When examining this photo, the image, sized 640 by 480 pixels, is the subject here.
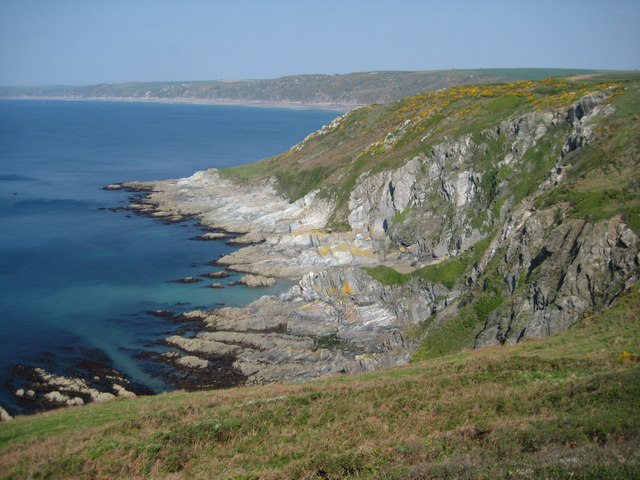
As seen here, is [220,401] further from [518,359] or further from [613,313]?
[613,313]

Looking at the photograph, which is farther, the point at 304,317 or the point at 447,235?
the point at 447,235

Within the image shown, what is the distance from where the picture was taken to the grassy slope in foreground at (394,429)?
1207cm

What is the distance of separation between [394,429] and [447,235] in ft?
136

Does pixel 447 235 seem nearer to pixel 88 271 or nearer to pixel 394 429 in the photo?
pixel 88 271

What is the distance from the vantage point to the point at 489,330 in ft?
107

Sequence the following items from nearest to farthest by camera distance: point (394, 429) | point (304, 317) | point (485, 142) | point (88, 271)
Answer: point (394, 429)
point (304, 317)
point (485, 142)
point (88, 271)

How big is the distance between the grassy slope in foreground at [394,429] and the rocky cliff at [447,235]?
10.3 metres

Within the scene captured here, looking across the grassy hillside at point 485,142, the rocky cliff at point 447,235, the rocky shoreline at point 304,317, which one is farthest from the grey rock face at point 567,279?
the rocky shoreline at point 304,317

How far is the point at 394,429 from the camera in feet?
50.4

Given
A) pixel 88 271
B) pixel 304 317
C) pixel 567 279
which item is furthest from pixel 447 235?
pixel 88 271

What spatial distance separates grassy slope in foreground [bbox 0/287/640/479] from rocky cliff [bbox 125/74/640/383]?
33.7 feet

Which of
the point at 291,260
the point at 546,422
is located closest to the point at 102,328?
the point at 291,260

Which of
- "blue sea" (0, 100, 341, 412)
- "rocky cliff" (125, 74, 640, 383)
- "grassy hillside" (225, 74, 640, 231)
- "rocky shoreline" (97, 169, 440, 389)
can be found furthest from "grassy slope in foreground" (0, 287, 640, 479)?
"blue sea" (0, 100, 341, 412)

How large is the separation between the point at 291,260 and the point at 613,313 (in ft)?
127
